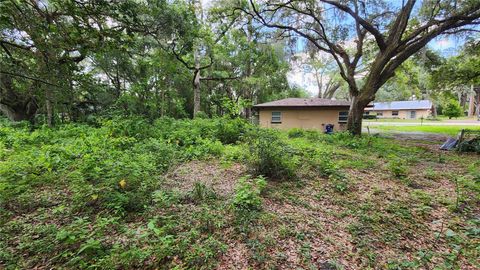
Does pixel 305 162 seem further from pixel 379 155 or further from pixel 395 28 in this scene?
pixel 395 28

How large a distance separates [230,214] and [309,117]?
13.4 meters

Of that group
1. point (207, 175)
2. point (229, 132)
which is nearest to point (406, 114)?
point (229, 132)

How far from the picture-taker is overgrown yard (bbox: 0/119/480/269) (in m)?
2.24

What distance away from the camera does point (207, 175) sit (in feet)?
15.1

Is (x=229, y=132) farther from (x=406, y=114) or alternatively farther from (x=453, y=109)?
(x=406, y=114)

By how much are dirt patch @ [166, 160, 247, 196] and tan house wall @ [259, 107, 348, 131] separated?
407 inches

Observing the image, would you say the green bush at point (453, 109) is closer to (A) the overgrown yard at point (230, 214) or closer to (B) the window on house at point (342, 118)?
(B) the window on house at point (342, 118)

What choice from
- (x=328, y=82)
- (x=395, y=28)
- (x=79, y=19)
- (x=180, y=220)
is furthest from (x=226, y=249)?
(x=328, y=82)

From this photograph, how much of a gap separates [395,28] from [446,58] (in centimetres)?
638

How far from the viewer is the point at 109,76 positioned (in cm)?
1664

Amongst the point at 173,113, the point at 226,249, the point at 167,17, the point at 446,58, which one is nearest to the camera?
the point at 226,249

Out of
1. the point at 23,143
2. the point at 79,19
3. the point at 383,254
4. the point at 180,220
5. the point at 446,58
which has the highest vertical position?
the point at 446,58

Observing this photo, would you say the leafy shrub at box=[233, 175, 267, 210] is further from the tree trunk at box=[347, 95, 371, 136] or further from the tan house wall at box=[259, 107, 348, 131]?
the tan house wall at box=[259, 107, 348, 131]

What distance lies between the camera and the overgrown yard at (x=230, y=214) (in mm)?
2236
